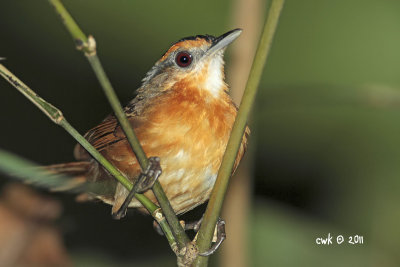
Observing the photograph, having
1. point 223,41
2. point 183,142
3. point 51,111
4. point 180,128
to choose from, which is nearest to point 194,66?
point 223,41

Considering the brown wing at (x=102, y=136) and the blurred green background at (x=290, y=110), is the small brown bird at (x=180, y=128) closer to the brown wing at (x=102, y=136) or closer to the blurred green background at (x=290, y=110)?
the brown wing at (x=102, y=136)

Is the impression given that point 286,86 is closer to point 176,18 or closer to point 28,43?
point 176,18

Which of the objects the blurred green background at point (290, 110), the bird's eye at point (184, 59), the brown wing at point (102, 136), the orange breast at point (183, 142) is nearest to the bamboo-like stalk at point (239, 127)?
the orange breast at point (183, 142)

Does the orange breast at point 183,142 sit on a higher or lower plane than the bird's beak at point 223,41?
lower

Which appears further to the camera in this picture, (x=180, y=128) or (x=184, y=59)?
(x=184, y=59)

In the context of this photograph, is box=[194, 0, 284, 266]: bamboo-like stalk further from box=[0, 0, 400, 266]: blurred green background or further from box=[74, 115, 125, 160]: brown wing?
box=[74, 115, 125, 160]: brown wing

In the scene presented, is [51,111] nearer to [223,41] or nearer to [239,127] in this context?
[239,127]

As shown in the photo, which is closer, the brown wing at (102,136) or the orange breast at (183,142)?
the orange breast at (183,142)

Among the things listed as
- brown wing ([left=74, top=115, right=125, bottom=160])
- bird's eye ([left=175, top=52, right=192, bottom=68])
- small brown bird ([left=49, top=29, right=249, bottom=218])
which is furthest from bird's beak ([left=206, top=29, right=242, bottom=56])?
brown wing ([left=74, top=115, right=125, bottom=160])
